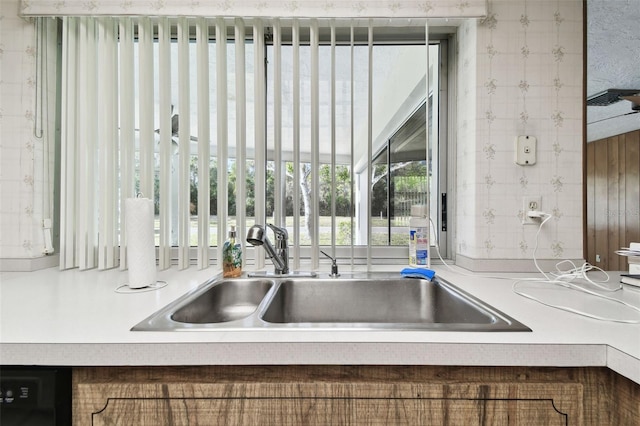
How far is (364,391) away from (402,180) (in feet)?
3.65

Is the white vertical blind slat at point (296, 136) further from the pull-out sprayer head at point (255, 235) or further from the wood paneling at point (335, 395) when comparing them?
the wood paneling at point (335, 395)

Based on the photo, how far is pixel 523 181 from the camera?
133 centimetres

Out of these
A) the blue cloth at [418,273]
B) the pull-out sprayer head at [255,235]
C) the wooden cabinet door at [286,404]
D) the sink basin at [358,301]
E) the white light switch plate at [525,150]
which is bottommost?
the wooden cabinet door at [286,404]

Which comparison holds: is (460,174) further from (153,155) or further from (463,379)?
(153,155)

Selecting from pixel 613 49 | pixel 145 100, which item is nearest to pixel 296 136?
pixel 145 100

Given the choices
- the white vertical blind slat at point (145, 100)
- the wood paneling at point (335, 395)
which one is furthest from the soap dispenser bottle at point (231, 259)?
the wood paneling at point (335, 395)

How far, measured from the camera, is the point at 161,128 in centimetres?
142

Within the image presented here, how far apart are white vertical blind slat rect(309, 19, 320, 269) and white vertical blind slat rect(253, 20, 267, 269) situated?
0.22 metres

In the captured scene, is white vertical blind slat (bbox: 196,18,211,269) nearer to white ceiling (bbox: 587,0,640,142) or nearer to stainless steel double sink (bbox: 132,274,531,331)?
stainless steel double sink (bbox: 132,274,531,331)

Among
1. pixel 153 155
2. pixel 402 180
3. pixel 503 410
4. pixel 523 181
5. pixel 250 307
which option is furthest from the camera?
pixel 402 180

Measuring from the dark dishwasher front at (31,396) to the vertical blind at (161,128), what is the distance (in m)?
0.74

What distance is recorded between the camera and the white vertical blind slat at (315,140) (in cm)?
141

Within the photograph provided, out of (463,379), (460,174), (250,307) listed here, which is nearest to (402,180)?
(460,174)

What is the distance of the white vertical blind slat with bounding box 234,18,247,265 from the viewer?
1.42 metres
